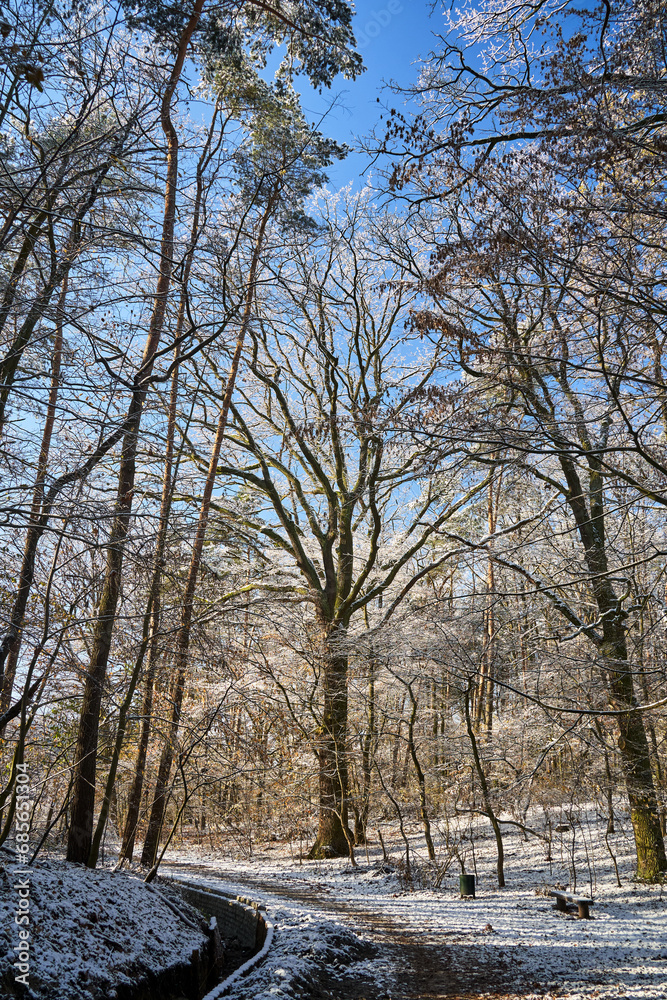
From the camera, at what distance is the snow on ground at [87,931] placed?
4.12 m

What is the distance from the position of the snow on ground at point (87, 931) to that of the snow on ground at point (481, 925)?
0.78m

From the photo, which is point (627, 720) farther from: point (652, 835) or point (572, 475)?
point (572, 475)

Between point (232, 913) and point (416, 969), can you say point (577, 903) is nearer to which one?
point (416, 969)

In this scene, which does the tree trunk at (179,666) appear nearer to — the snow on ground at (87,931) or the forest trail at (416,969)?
the snow on ground at (87,931)

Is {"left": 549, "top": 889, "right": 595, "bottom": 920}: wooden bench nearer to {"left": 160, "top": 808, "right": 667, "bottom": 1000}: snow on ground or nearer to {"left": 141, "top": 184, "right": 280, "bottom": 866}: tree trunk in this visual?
{"left": 160, "top": 808, "right": 667, "bottom": 1000}: snow on ground

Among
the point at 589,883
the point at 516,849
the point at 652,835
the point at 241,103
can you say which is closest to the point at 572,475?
the point at 652,835

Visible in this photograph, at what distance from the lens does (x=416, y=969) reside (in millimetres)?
6148

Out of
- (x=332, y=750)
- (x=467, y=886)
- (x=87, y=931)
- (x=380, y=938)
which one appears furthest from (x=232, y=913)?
(x=332, y=750)

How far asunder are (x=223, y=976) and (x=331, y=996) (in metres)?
1.33

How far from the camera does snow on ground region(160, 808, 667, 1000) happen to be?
5.60m

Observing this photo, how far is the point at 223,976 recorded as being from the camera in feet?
20.0

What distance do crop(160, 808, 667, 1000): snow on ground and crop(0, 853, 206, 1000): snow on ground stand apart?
78 cm

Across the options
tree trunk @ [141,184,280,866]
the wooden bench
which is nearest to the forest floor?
the wooden bench

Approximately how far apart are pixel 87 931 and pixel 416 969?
318cm
